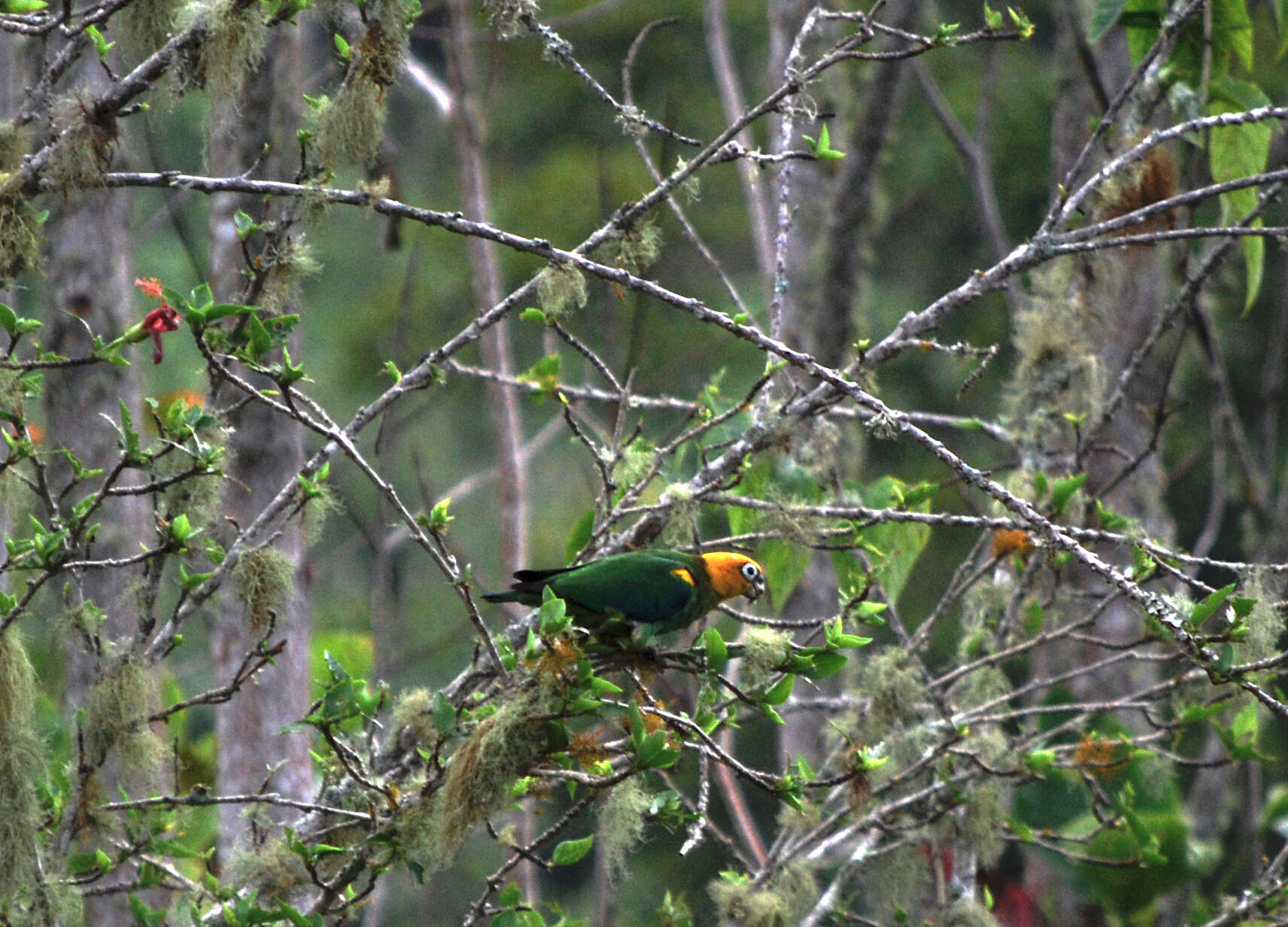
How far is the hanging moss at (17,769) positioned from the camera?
2264 millimetres

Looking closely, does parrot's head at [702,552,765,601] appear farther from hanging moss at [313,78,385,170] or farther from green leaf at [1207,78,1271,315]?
green leaf at [1207,78,1271,315]

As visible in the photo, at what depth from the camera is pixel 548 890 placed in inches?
531

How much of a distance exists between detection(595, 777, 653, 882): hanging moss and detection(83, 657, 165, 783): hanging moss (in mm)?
894

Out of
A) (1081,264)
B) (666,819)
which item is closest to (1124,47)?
(1081,264)

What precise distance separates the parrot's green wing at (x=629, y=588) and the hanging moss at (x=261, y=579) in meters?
0.51

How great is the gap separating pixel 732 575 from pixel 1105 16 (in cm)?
206

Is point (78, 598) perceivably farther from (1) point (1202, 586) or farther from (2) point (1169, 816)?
(2) point (1169, 816)

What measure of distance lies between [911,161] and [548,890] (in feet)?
27.3

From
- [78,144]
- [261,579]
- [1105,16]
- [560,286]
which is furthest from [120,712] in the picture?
[1105,16]

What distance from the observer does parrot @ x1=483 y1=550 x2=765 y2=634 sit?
2.46 m

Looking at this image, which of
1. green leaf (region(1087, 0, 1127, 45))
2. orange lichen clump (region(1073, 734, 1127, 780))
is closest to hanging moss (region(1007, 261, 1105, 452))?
green leaf (region(1087, 0, 1127, 45))

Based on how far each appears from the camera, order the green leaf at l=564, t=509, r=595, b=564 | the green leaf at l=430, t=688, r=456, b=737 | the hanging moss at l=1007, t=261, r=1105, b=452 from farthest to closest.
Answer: the hanging moss at l=1007, t=261, r=1105, b=452 → the green leaf at l=564, t=509, r=595, b=564 → the green leaf at l=430, t=688, r=456, b=737

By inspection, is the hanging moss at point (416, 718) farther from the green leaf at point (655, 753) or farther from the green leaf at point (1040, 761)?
the green leaf at point (1040, 761)

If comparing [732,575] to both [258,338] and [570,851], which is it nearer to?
[570,851]
